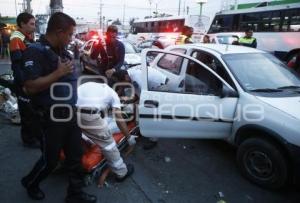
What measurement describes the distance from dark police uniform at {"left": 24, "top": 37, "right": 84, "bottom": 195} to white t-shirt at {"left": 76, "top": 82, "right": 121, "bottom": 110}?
44 cm

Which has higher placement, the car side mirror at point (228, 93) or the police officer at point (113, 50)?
the police officer at point (113, 50)

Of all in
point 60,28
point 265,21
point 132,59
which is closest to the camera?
point 60,28

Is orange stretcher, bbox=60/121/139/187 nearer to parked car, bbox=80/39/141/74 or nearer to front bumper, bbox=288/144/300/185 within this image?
front bumper, bbox=288/144/300/185

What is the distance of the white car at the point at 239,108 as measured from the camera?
3.64 m

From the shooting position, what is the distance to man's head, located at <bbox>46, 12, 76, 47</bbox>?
2.79 m

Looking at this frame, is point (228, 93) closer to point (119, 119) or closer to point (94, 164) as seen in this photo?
point (119, 119)

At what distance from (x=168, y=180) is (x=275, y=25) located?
13.3 meters

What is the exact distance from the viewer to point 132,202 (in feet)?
11.6

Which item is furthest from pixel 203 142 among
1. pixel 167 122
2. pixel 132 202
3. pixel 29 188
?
pixel 29 188

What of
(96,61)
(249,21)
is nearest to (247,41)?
(96,61)

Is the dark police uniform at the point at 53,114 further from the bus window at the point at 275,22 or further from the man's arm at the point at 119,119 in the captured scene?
the bus window at the point at 275,22

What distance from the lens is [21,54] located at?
405 centimetres

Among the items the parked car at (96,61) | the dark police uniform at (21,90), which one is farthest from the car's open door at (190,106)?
the parked car at (96,61)

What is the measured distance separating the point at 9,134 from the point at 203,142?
3384 mm
